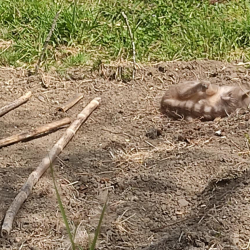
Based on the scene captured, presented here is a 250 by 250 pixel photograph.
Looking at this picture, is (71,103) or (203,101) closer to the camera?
(203,101)

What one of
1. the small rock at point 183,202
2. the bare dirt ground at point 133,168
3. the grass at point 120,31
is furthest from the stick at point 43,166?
the grass at point 120,31

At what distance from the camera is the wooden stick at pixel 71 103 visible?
19.7 feet

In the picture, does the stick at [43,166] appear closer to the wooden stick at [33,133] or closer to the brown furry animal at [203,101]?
the wooden stick at [33,133]

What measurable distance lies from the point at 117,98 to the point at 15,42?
173 centimetres

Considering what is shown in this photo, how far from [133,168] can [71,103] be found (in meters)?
1.40

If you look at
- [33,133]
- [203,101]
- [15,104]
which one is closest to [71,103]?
[15,104]

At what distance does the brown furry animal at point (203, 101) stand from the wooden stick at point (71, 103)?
823mm

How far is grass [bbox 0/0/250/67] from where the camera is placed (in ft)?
23.2

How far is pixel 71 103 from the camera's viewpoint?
20.1 feet

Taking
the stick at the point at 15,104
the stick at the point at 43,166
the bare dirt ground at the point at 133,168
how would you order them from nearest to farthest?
the bare dirt ground at the point at 133,168 → the stick at the point at 43,166 → the stick at the point at 15,104

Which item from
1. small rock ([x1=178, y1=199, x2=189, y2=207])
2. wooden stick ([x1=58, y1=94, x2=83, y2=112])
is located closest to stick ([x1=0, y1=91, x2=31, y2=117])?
wooden stick ([x1=58, y1=94, x2=83, y2=112])

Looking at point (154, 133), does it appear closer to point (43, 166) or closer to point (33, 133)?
point (33, 133)

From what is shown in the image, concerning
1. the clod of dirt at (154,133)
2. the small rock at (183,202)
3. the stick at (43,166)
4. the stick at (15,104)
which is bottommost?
the stick at (15,104)

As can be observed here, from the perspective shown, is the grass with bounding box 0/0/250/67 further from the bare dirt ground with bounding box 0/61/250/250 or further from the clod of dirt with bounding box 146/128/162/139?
the clod of dirt with bounding box 146/128/162/139
